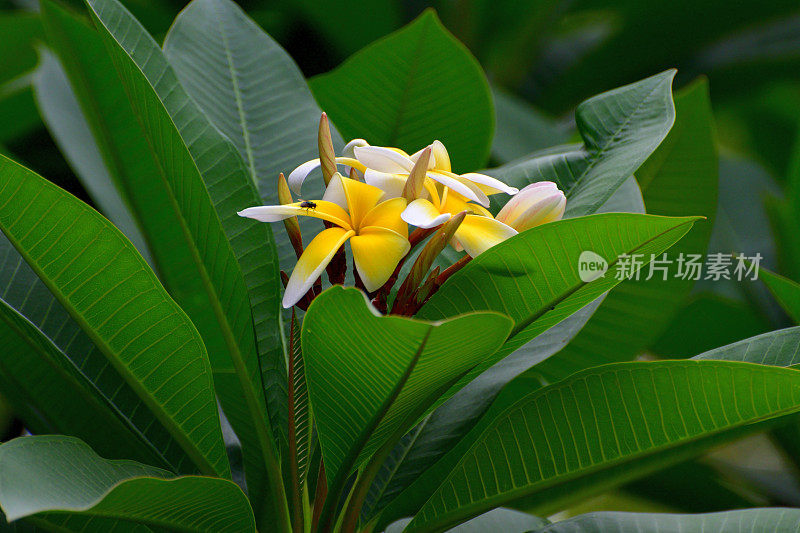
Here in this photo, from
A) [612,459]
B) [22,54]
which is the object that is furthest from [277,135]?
[22,54]

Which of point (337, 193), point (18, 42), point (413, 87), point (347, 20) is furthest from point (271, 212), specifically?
point (347, 20)

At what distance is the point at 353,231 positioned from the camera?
436 millimetres

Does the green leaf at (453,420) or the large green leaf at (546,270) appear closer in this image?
the large green leaf at (546,270)

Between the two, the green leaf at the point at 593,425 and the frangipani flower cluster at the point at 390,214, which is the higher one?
the frangipani flower cluster at the point at 390,214

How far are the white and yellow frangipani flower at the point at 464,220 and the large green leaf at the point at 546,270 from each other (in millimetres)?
20

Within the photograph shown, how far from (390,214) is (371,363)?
0.34 feet

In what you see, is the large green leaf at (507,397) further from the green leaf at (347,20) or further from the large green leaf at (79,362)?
the green leaf at (347,20)

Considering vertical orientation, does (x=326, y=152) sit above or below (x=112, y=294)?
above

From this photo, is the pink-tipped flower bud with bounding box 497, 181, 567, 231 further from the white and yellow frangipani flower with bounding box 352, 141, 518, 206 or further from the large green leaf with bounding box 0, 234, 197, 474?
the large green leaf with bounding box 0, 234, 197, 474

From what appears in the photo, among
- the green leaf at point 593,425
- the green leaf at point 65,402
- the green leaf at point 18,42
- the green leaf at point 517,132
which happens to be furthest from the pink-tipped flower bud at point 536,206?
the green leaf at point 18,42

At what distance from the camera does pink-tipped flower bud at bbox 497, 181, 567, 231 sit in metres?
0.48

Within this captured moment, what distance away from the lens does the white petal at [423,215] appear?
1.36 feet

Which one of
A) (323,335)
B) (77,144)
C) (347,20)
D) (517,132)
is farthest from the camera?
(347,20)

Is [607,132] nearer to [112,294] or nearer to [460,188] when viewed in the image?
[460,188]
